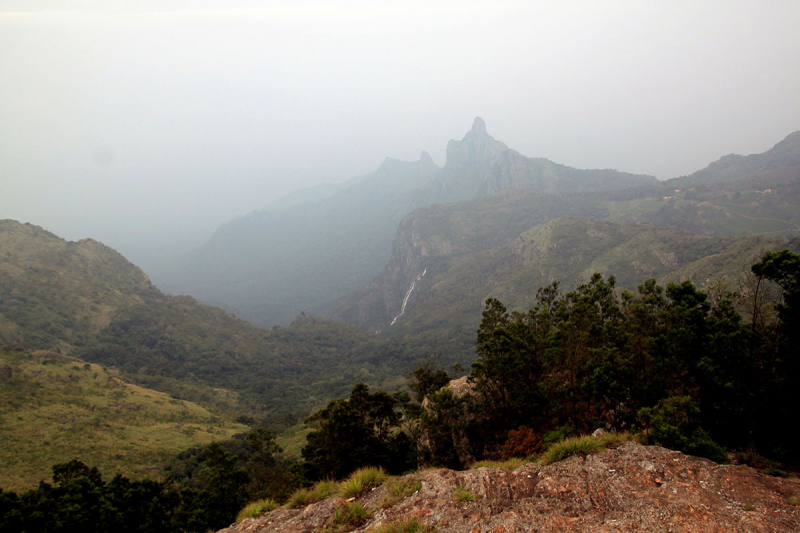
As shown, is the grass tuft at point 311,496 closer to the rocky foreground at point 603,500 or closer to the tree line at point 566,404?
the rocky foreground at point 603,500

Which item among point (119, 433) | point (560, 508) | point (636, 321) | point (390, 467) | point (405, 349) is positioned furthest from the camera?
point (405, 349)

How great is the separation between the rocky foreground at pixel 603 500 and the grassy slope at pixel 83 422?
213 ft

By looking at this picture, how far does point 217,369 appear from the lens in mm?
142875

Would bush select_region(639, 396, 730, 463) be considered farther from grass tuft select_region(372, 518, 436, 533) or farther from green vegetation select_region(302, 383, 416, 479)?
green vegetation select_region(302, 383, 416, 479)

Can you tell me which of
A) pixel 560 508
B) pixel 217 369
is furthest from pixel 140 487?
pixel 217 369

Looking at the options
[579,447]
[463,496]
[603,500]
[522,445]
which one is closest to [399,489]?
[463,496]

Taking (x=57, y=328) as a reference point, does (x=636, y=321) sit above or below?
below

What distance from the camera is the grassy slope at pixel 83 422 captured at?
57719mm

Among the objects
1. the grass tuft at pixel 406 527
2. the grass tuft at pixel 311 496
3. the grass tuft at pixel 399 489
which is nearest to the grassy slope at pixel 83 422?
the grass tuft at pixel 311 496

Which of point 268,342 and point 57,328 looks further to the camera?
point 268,342

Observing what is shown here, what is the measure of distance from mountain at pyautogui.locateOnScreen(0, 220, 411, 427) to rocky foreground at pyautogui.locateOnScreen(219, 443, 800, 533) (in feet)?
319

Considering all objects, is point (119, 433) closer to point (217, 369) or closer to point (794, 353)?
point (217, 369)

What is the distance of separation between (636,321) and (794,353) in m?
9.03

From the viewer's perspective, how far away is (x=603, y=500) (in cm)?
1175
